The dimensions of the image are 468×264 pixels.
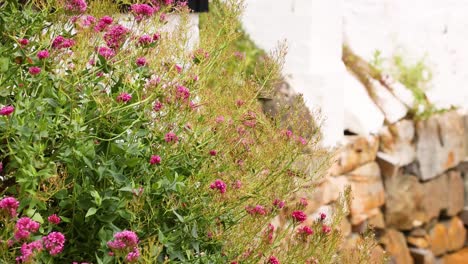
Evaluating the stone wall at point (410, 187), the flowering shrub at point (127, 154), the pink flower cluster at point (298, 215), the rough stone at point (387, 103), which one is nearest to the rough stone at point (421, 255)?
the stone wall at point (410, 187)

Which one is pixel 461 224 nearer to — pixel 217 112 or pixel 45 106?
pixel 217 112

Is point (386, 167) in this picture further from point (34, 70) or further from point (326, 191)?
point (34, 70)

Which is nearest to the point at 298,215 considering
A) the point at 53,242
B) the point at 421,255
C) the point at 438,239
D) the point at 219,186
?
the point at 219,186

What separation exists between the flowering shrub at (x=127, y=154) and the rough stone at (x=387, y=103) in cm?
448

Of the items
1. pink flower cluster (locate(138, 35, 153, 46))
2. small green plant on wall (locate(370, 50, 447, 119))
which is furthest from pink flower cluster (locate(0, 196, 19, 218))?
small green plant on wall (locate(370, 50, 447, 119))

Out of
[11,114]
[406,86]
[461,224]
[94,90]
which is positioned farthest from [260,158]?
[461,224]

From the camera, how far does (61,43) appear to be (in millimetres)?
2941

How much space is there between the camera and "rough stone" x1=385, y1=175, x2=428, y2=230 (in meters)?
7.88

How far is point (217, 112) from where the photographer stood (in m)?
3.40

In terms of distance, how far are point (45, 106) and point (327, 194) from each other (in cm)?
442

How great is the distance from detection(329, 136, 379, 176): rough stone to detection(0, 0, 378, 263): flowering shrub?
13.0ft

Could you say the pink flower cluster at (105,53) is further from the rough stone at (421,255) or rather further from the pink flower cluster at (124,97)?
the rough stone at (421,255)

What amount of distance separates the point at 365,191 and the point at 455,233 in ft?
5.32

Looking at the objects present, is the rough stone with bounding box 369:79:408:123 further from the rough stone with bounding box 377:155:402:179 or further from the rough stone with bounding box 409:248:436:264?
the rough stone with bounding box 409:248:436:264
